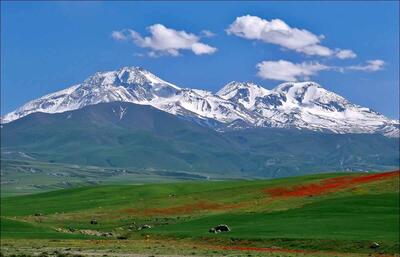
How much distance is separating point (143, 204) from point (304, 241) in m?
59.8

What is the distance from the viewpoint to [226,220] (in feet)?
286

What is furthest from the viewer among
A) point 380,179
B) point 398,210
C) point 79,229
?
point 380,179

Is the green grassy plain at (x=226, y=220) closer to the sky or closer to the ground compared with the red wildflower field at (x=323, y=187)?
closer to the ground

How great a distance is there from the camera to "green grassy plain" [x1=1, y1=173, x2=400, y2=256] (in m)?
62.6

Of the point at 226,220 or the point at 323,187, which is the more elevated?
the point at 323,187

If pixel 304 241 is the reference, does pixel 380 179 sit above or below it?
above

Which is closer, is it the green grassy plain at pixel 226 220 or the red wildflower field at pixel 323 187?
the green grassy plain at pixel 226 220

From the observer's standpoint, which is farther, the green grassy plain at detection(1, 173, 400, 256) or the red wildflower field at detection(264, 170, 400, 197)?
the red wildflower field at detection(264, 170, 400, 197)

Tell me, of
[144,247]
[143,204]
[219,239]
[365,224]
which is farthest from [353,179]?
[144,247]

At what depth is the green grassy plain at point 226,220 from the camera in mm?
62625

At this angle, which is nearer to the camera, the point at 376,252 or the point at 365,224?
the point at 376,252

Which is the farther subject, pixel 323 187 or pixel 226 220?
pixel 323 187

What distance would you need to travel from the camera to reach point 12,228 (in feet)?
279

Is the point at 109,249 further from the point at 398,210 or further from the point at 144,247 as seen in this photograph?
the point at 398,210
